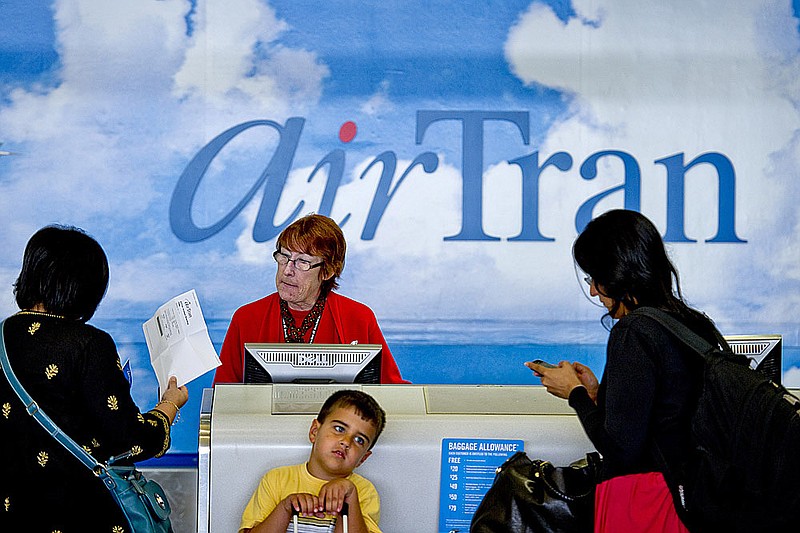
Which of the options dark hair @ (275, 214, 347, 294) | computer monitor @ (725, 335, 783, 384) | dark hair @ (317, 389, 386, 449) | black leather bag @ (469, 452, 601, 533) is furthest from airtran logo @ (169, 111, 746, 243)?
black leather bag @ (469, 452, 601, 533)

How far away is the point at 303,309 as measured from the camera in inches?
151

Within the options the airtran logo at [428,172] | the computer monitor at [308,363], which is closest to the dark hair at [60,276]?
the computer monitor at [308,363]

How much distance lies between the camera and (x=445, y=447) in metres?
2.56

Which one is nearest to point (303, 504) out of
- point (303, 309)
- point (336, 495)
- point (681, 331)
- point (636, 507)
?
point (336, 495)

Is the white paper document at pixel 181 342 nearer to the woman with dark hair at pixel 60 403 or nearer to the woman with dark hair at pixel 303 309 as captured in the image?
the woman with dark hair at pixel 60 403

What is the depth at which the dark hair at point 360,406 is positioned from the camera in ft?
8.20

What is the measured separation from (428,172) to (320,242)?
201 centimetres

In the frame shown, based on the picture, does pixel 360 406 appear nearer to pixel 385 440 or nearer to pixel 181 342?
pixel 385 440

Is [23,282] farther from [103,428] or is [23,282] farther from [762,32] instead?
[762,32]

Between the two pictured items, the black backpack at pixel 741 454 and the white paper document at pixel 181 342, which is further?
the white paper document at pixel 181 342

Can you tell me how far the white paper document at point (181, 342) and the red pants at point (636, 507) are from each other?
42.2 inches

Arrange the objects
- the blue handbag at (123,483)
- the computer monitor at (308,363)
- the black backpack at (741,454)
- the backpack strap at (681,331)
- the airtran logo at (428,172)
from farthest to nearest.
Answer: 1. the airtran logo at (428,172)
2. the computer monitor at (308,363)
3. the blue handbag at (123,483)
4. the backpack strap at (681,331)
5. the black backpack at (741,454)

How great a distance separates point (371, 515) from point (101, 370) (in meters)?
0.78

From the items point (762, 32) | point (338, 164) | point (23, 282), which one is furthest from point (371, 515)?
point (762, 32)
